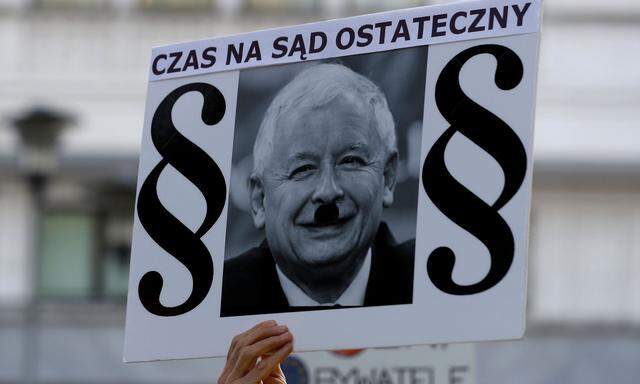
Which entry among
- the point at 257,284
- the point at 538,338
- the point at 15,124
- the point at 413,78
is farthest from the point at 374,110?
the point at 538,338

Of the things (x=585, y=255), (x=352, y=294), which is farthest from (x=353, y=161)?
(x=585, y=255)

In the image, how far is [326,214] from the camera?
486 cm

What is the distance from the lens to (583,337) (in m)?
16.7

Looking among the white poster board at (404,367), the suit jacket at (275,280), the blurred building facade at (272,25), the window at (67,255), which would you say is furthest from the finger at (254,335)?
the window at (67,255)

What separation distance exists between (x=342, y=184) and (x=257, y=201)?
28 cm

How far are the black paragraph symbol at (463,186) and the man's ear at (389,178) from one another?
0.08 metres

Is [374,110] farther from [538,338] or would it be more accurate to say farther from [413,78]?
[538,338]

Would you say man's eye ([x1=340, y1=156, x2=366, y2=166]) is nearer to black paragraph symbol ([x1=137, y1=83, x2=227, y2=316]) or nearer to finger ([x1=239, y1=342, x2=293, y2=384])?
black paragraph symbol ([x1=137, y1=83, x2=227, y2=316])

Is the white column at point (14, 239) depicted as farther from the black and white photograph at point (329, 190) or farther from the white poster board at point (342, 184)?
the black and white photograph at point (329, 190)

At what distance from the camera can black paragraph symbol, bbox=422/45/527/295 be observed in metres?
4.61

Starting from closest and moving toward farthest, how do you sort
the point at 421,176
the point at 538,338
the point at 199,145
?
the point at 421,176 → the point at 199,145 → the point at 538,338

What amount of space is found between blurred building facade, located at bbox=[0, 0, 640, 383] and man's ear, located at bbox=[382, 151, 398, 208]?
11628mm

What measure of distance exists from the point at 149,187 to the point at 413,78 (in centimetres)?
81

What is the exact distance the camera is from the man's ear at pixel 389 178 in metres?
4.79
